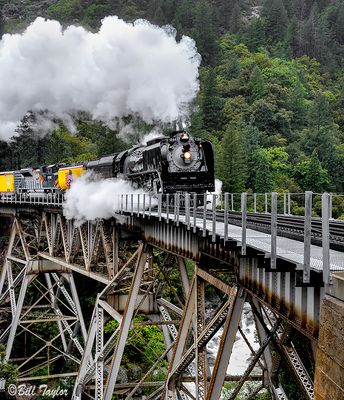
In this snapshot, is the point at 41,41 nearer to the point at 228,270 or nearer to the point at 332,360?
the point at 228,270

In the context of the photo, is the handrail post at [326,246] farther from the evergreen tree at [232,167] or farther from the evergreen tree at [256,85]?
the evergreen tree at [256,85]

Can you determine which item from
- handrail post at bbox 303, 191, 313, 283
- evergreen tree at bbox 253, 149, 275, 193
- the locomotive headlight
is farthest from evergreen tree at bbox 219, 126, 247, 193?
handrail post at bbox 303, 191, 313, 283

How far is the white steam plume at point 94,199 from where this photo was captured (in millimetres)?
17002

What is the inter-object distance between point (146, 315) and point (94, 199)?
163 inches

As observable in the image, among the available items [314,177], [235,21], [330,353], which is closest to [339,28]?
[235,21]

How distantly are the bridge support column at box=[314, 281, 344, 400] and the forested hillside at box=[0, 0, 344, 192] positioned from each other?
40.2 meters

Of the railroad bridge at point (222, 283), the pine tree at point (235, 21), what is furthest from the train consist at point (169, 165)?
→ the pine tree at point (235, 21)

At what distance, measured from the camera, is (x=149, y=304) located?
1603cm

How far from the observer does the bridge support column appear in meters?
4.36

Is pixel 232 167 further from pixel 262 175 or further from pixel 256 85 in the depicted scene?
pixel 256 85

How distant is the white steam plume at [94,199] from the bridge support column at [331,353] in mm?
11593

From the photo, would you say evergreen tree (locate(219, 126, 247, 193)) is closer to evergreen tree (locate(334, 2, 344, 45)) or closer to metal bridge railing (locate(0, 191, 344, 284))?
metal bridge railing (locate(0, 191, 344, 284))

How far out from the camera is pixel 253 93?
7306 cm

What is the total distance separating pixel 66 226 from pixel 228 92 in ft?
187
